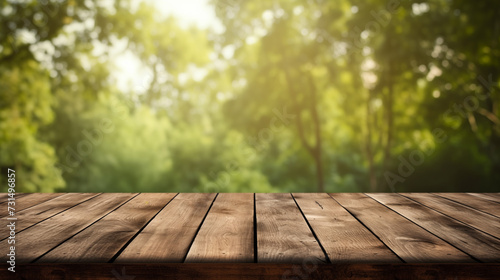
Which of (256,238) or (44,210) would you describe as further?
(44,210)

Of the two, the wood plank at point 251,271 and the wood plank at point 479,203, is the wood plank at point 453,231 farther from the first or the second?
the wood plank at point 479,203

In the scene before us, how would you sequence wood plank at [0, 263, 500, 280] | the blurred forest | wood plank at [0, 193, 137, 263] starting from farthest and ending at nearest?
the blurred forest < wood plank at [0, 193, 137, 263] < wood plank at [0, 263, 500, 280]

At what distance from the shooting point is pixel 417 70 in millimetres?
10461

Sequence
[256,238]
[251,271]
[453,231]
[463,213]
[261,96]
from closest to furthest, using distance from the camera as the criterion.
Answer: [251,271] < [256,238] < [453,231] < [463,213] < [261,96]

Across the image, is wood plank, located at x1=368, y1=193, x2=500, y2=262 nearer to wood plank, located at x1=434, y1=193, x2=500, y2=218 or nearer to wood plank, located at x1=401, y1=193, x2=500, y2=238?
wood plank, located at x1=401, y1=193, x2=500, y2=238

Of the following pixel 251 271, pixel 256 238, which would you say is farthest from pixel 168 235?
pixel 251 271

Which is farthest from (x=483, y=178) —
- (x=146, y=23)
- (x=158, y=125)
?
(x=158, y=125)

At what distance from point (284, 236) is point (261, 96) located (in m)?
10.6

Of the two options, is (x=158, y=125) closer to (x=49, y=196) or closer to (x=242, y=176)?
(x=242, y=176)

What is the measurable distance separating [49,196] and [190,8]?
43.4ft

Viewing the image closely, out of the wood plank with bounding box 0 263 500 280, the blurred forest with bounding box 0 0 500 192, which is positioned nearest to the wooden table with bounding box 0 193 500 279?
the wood plank with bounding box 0 263 500 280

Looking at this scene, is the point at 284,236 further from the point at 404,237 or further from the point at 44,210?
the point at 44,210

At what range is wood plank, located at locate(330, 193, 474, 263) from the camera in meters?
1.21

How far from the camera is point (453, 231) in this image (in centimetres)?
152
